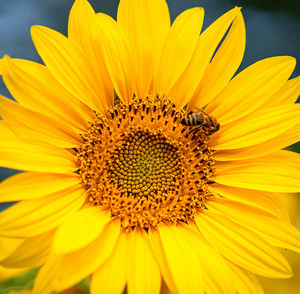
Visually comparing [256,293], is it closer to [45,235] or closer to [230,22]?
[45,235]

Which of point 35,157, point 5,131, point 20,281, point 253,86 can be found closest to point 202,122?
point 253,86

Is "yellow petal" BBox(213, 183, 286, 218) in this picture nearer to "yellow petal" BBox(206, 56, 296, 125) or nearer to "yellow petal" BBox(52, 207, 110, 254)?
"yellow petal" BBox(206, 56, 296, 125)

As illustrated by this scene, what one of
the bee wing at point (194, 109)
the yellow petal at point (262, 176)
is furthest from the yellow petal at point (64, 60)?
the yellow petal at point (262, 176)

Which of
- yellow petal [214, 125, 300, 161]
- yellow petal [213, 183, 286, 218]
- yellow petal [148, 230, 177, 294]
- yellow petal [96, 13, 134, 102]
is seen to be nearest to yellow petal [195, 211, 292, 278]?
yellow petal [213, 183, 286, 218]

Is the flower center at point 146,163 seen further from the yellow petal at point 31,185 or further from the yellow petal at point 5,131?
the yellow petal at point 5,131

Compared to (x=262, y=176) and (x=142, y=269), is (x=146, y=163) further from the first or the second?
(x=142, y=269)
